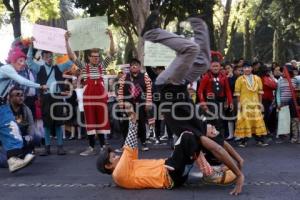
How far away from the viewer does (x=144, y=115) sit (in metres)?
10.2

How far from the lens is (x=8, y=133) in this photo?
25.1ft

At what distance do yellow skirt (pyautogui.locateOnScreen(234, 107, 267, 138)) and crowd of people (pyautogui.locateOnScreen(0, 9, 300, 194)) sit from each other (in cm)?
2

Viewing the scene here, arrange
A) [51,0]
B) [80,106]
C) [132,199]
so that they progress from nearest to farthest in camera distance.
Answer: [132,199], [80,106], [51,0]

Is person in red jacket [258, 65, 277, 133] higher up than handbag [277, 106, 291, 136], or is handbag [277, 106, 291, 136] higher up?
person in red jacket [258, 65, 277, 133]

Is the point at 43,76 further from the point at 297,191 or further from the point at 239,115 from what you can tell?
the point at 297,191

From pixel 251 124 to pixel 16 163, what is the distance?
16.6 ft

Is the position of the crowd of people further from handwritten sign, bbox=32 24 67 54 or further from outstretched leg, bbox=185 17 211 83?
handwritten sign, bbox=32 24 67 54

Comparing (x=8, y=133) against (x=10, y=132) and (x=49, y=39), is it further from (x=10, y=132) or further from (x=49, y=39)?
(x=49, y=39)

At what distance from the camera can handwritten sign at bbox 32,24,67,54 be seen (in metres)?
9.67

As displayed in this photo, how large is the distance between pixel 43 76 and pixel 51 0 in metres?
19.1

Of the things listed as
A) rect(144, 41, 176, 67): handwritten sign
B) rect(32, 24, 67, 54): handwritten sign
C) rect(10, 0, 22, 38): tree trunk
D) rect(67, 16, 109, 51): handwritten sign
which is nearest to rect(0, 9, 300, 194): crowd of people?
rect(67, 16, 109, 51): handwritten sign

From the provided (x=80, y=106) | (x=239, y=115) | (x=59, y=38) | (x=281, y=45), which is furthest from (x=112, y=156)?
(x=281, y=45)

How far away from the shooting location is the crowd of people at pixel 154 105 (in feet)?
21.4

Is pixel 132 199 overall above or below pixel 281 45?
below
